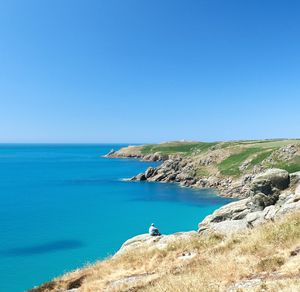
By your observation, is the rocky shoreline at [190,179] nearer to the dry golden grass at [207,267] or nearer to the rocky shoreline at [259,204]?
the rocky shoreline at [259,204]

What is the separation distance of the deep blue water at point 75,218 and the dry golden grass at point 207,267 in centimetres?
1574

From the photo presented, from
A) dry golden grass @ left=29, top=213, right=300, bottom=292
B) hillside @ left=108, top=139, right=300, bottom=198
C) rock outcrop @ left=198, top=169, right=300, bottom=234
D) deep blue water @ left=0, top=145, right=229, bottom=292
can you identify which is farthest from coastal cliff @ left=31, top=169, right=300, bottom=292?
hillside @ left=108, top=139, right=300, bottom=198

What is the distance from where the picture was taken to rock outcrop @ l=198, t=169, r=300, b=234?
986 inches

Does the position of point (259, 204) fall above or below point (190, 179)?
above

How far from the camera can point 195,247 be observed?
57.7 feet

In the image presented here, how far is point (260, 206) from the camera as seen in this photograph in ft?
111

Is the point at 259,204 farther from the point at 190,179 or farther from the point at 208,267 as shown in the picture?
the point at 190,179

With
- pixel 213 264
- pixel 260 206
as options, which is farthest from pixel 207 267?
pixel 260 206

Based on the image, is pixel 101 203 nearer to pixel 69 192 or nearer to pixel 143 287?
pixel 69 192

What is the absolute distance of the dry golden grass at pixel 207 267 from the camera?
1122 centimetres

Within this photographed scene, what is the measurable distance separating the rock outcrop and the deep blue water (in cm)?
1515

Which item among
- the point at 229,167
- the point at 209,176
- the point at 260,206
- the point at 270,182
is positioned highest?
the point at 270,182

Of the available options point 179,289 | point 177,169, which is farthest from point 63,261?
point 177,169

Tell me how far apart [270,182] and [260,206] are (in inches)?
300
